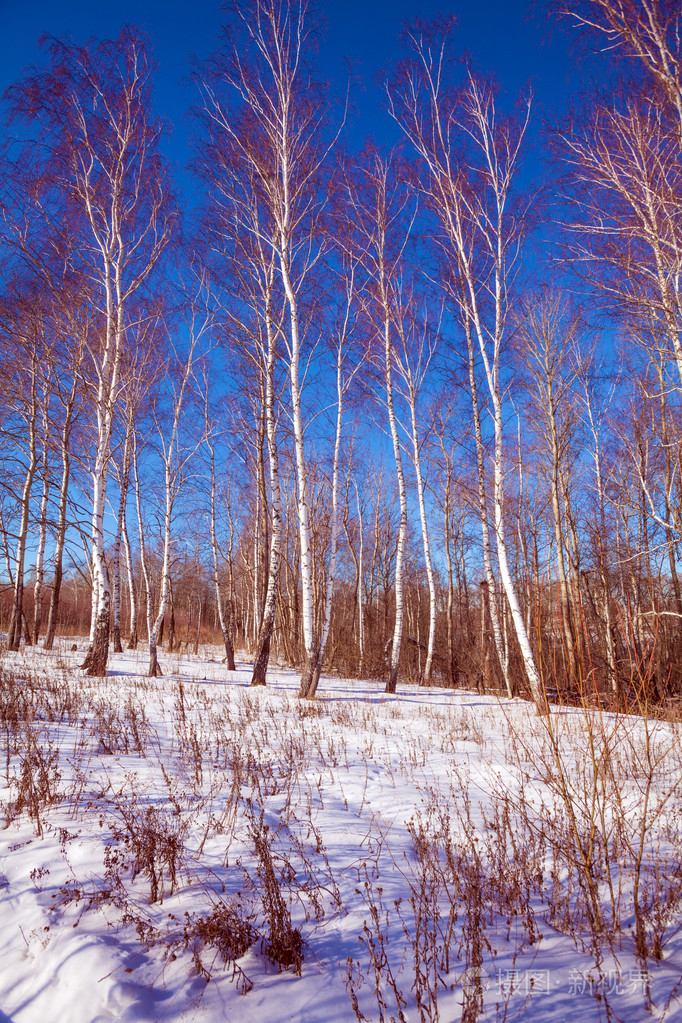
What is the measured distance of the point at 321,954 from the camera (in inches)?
88.9

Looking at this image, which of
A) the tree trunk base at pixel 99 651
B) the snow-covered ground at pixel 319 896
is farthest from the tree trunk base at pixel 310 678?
the snow-covered ground at pixel 319 896

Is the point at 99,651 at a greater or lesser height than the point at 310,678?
greater

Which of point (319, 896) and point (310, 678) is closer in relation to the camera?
point (319, 896)

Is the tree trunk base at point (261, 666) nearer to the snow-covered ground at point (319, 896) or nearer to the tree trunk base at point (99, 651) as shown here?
the tree trunk base at point (99, 651)

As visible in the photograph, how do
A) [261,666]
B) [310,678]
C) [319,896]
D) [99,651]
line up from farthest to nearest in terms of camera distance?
[261,666]
[99,651]
[310,678]
[319,896]

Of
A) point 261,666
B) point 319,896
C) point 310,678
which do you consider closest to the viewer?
point 319,896

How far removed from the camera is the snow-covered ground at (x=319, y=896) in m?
2.01

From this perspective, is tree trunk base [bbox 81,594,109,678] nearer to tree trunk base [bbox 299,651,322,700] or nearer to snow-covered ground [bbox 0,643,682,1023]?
tree trunk base [bbox 299,651,322,700]

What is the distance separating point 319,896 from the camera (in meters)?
2.64

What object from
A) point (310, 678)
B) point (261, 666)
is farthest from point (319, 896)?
point (261, 666)

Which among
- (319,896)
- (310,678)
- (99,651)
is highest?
(99,651)

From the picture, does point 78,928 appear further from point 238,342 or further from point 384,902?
point 238,342

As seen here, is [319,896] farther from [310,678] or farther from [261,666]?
[261,666]

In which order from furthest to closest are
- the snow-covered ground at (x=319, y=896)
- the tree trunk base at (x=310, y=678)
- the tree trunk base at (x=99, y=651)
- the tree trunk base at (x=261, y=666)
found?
the tree trunk base at (x=261, y=666), the tree trunk base at (x=99, y=651), the tree trunk base at (x=310, y=678), the snow-covered ground at (x=319, y=896)
